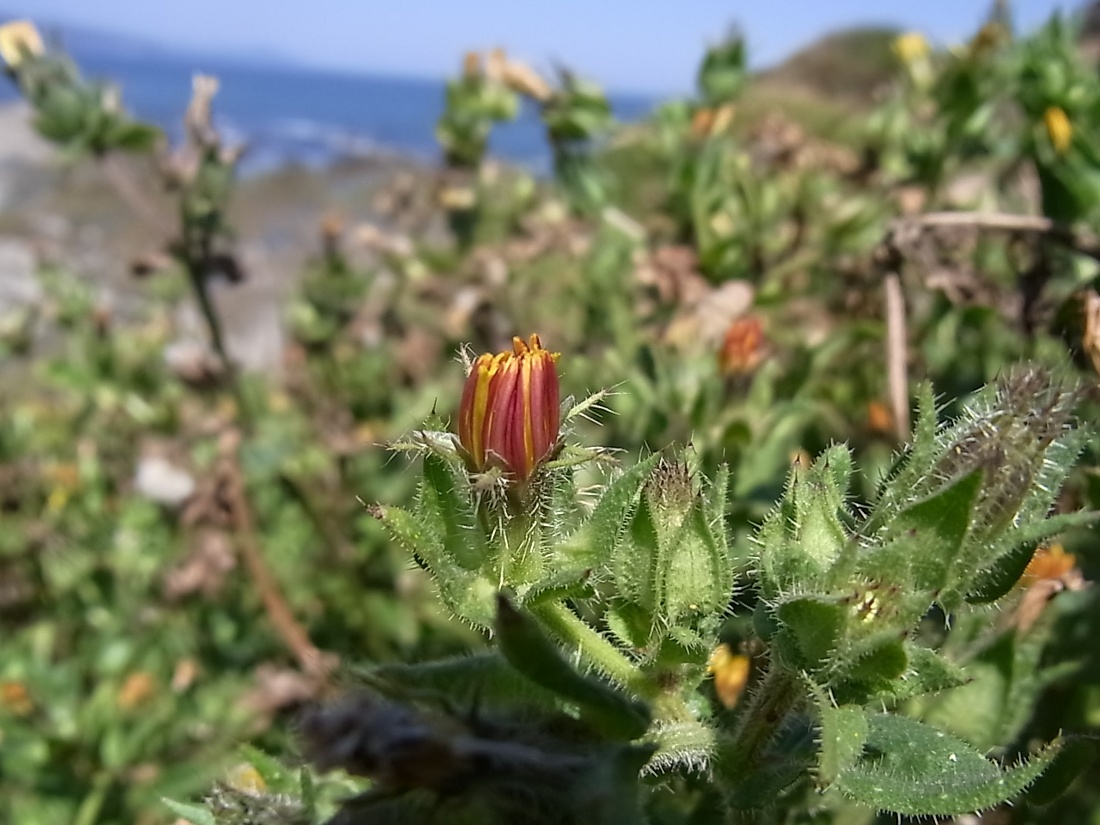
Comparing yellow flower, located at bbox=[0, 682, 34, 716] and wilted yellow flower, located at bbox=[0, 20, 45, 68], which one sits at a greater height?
wilted yellow flower, located at bbox=[0, 20, 45, 68]

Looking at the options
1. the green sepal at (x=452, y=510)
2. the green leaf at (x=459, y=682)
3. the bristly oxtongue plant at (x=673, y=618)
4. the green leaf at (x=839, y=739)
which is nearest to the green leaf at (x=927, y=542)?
the bristly oxtongue plant at (x=673, y=618)

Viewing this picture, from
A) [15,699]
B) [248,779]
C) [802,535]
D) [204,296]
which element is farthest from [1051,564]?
[15,699]

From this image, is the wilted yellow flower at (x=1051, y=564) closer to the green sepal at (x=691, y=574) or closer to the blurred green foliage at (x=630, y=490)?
the blurred green foliage at (x=630, y=490)

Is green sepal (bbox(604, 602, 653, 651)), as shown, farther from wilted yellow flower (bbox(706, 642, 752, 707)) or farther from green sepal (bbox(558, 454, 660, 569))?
wilted yellow flower (bbox(706, 642, 752, 707))

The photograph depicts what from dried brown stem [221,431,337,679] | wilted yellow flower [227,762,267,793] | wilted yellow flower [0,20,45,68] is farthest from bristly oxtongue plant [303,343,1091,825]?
wilted yellow flower [0,20,45,68]

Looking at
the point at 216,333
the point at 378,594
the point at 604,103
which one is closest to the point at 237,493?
the point at 216,333

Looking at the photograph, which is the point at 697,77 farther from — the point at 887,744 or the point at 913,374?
the point at 887,744
